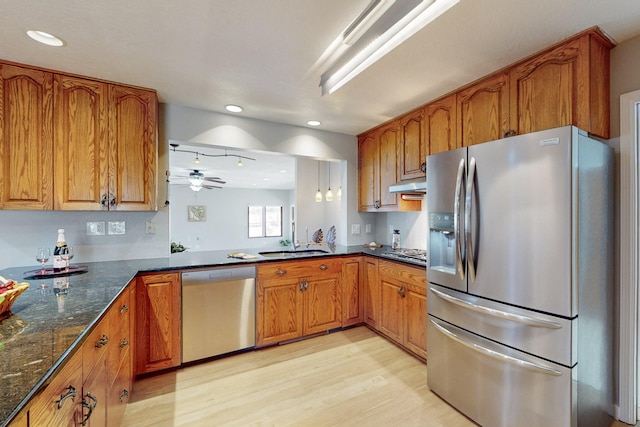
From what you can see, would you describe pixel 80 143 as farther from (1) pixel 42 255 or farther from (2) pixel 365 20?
(2) pixel 365 20

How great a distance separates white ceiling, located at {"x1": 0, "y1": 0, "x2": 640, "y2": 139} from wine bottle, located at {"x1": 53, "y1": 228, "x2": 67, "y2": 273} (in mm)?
1302

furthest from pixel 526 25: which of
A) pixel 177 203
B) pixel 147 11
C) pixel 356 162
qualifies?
pixel 177 203

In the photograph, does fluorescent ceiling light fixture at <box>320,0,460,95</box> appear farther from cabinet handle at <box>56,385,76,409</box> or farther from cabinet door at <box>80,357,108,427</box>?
cabinet door at <box>80,357,108,427</box>

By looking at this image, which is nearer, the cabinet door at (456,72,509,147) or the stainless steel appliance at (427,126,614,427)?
the stainless steel appliance at (427,126,614,427)

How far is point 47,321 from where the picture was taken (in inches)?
44.4

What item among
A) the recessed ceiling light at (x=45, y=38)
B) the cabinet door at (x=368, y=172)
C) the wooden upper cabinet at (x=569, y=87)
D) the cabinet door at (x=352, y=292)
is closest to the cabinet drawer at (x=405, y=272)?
the cabinet door at (x=352, y=292)

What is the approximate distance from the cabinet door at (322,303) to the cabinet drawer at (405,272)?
54 centimetres

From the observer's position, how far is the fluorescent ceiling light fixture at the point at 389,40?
3.98ft

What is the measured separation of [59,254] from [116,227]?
1.64 feet

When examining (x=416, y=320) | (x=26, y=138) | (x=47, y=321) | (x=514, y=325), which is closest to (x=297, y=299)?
(x=416, y=320)

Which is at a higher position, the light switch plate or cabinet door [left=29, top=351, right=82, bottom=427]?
the light switch plate

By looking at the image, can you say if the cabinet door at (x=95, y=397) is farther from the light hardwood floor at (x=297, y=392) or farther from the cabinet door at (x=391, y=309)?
the cabinet door at (x=391, y=309)

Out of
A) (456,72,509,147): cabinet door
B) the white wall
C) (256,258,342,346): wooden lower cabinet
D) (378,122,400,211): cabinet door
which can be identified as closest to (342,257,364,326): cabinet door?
(256,258,342,346): wooden lower cabinet

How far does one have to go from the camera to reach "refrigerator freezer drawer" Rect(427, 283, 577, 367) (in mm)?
1391
